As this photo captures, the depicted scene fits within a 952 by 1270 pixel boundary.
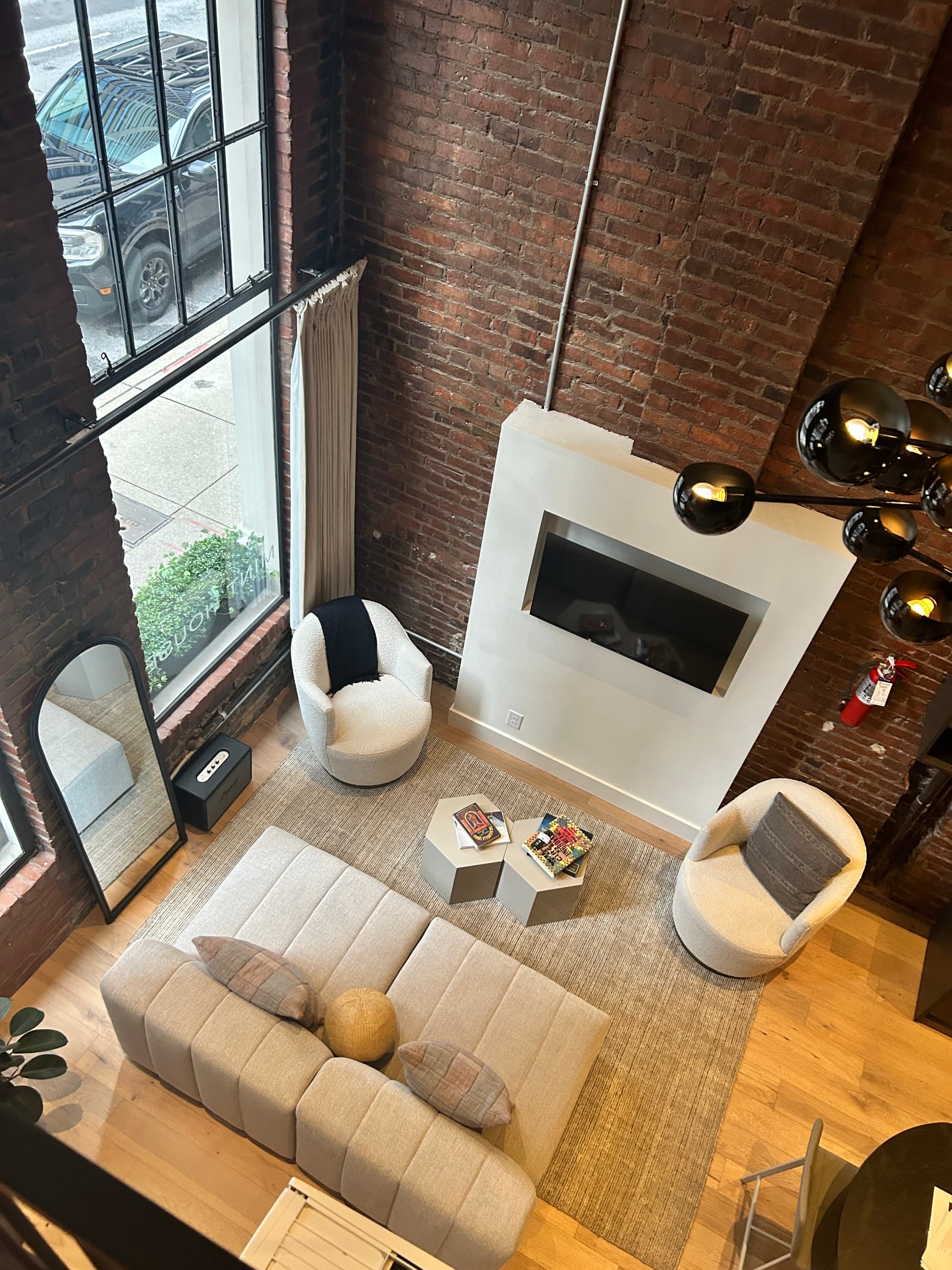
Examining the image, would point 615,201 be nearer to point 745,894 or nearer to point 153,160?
point 153,160

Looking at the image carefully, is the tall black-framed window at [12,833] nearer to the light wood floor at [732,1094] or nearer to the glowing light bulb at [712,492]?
the light wood floor at [732,1094]

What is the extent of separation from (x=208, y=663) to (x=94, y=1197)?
435cm

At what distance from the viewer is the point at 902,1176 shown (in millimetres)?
3150

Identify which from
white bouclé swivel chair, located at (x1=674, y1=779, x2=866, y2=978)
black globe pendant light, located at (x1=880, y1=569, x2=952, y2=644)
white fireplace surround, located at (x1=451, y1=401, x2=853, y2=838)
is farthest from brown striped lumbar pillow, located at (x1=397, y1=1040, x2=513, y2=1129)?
black globe pendant light, located at (x1=880, y1=569, x2=952, y2=644)

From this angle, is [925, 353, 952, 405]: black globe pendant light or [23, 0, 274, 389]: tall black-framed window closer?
[925, 353, 952, 405]: black globe pendant light

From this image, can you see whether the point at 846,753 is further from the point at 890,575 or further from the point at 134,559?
the point at 134,559

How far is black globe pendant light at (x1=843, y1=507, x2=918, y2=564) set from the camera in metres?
2.19

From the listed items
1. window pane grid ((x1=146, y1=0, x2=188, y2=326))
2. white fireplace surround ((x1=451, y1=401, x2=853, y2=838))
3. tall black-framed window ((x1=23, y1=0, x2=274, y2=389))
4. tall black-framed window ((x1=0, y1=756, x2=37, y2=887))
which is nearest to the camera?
tall black-framed window ((x1=23, y1=0, x2=274, y2=389))

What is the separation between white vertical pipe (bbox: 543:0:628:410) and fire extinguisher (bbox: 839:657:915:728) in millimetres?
1848

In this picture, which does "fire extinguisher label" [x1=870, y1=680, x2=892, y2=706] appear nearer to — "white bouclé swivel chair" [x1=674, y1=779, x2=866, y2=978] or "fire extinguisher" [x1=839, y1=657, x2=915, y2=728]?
"fire extinguisher" [x1=839, y1=657, x2=915, y2=728]

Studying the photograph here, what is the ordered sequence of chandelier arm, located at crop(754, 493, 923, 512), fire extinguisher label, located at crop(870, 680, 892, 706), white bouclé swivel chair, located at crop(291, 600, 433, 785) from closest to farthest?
chandelier arm, located at crop(754, 493, 923, 512) → fire extinguisher label, located at crop(870, 680, 892, 706) → white bouclé swivel chair, located at crop(291, 600, 433, 785)

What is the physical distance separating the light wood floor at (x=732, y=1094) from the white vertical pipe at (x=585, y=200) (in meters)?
2.41

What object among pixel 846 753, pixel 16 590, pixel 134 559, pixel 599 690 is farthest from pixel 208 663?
pixel 846 753

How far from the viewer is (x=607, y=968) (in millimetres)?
4469
